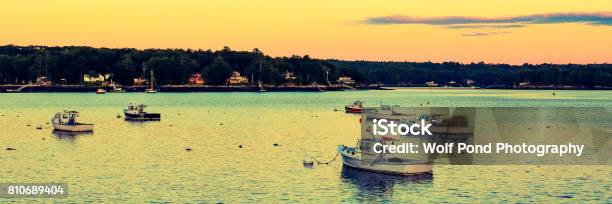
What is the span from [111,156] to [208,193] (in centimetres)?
2359

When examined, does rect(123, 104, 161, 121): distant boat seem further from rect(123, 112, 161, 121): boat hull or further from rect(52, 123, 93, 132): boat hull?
rect(52, 123, 93, 132): boat hull

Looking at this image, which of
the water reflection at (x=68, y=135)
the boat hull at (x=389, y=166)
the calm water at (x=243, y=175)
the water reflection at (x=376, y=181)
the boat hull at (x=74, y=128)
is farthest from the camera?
the boat hull at (x=74, y=128)

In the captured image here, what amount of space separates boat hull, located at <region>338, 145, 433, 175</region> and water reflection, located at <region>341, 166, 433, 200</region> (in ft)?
0.92

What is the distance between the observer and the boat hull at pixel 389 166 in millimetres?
57375

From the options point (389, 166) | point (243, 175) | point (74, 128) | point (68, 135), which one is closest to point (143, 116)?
point (74, 128)

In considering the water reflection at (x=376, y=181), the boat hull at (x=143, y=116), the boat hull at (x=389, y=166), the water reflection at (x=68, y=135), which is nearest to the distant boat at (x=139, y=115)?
the boat hull at (x=143, y=116)

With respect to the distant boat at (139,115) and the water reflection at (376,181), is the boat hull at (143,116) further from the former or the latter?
the water reflection at (376,181)

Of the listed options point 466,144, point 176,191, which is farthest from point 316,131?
point 176,191

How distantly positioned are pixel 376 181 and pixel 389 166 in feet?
7.31

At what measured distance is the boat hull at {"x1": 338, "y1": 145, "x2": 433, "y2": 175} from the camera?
2259 inches

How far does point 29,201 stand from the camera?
48.3 metres

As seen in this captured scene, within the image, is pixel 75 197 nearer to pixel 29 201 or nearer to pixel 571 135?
pixel 29 201

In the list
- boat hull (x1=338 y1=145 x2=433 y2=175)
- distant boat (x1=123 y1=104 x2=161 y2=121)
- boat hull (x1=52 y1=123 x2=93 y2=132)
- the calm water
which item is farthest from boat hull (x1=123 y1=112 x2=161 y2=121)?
boat hull (x1=338 y1=145 x2=433 y2=175)

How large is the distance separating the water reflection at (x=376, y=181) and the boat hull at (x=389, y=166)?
28cm
